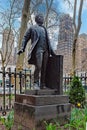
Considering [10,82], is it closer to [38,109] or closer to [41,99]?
[41,99]

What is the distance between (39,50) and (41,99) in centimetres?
106

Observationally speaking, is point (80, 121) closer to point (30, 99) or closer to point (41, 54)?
point (30, 99)

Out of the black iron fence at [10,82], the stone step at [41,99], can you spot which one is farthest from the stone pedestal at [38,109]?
the black iron fence at [10,82]

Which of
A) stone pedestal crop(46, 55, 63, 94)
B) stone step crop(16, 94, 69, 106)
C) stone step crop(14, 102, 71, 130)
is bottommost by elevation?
stone step crop(14, 102, 71, 130)

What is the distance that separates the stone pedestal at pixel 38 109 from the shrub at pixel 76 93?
10.5 ft

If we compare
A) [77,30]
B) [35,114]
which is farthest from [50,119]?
[77,30]

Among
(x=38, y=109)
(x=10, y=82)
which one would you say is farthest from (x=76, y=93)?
(x=38, y=109)

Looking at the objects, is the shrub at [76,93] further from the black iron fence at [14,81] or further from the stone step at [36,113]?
the stone step at [36,113]

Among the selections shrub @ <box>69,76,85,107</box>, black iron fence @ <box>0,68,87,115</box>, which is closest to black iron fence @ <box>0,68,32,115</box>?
black iron fence @ <box>0,68,87,115</box>

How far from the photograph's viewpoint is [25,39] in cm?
502

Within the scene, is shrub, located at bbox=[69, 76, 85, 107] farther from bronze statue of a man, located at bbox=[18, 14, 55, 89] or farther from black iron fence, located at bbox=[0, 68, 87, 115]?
bronze statue of a man, located at bbox=[18, 14, 55, 89]

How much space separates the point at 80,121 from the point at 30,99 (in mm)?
1100

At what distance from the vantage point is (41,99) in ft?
14.6

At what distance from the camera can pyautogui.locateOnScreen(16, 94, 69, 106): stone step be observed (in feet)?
14.5
